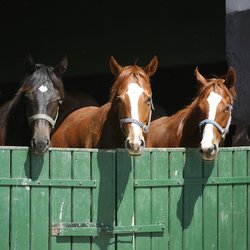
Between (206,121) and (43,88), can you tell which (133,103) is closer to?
(206,121)

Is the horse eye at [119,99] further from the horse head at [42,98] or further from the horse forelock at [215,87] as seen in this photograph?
the horse forelock at [215,87]

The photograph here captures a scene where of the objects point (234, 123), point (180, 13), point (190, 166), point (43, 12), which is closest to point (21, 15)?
point (43, 12)

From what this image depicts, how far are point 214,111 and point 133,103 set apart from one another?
2.20ft

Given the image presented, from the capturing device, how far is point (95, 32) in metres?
12.7

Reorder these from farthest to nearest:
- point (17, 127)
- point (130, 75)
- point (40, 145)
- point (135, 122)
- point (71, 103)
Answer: point (71, 103) < point (17, 127) < point (130, 75) < point (135, 122) < point (40, 145)

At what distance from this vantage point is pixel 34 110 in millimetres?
7031

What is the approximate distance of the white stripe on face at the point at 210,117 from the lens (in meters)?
6.47

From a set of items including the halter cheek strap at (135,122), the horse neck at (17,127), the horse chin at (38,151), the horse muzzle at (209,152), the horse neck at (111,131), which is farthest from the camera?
the horse neck at (17,127)

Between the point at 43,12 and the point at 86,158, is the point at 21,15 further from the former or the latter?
the point at 86,158

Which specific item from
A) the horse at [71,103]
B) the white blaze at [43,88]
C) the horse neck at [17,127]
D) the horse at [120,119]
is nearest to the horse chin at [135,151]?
the horse at [120,119]

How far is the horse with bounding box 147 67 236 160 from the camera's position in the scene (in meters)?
6.60

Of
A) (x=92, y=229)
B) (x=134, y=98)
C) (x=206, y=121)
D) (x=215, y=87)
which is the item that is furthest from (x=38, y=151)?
(x=215, y=87)

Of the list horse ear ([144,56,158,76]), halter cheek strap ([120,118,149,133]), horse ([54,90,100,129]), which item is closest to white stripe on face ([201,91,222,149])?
halter cheek strap ([120,118,149,133])

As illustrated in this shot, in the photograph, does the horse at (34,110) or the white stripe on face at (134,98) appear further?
the horse at (34,110)
